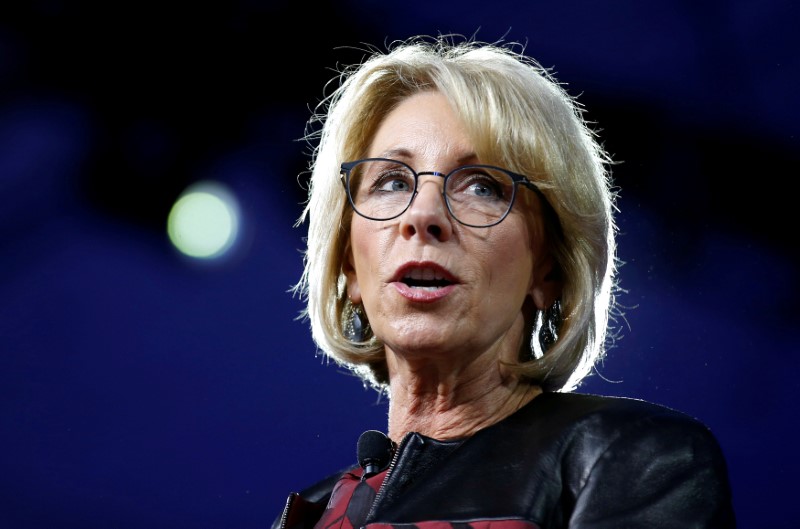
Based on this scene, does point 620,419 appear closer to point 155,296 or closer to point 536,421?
point 536,421

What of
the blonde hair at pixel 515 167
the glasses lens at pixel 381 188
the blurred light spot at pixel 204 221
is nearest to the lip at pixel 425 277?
the glasses lens at pixel 381 188

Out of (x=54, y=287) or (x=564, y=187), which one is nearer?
(x=564, y=187)

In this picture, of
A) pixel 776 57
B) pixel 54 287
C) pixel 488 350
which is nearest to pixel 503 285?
pixel 488 350

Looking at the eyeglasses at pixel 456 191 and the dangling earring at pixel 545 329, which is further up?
the eyeglasses at pixel 456 191

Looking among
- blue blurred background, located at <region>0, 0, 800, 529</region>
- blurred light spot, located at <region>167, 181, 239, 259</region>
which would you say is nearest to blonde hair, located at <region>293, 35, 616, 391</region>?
blue blurred background, located at <region>0, 0, 800, 529</region>

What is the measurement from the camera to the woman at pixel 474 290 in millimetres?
1474

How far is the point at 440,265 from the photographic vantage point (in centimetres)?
164

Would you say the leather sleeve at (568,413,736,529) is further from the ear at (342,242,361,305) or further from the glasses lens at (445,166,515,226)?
the ear at (342,242,361,305)

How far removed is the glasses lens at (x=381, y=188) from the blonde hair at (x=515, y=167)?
71mm

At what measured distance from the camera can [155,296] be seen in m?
2.92

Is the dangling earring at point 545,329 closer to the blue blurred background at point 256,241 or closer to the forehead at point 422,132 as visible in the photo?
the forehead at point 422,132

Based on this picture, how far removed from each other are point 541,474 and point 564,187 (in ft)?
1.76

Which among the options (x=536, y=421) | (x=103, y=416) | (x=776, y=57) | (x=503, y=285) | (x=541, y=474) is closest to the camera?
(x=541, y=474)

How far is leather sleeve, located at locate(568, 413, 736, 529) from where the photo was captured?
1.34 metres
